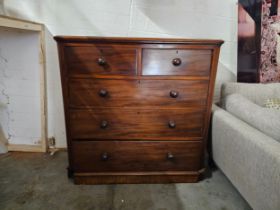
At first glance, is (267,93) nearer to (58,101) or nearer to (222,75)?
(222,75)

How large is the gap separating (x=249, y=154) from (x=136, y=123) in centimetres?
72

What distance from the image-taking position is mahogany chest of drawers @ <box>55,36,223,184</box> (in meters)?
1.27

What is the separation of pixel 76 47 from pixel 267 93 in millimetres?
1566

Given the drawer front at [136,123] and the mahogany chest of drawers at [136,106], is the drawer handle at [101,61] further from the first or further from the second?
the drawer front at [136,123]

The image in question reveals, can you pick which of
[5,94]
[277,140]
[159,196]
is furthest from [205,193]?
[5,94]

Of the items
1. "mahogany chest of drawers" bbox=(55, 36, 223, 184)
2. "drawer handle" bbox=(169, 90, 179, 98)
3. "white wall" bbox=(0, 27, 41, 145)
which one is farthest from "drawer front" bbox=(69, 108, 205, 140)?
"white wall" bbox=(0, 27, 41, 145)

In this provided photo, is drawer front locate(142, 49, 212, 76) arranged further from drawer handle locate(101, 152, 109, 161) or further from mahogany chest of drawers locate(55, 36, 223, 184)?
drawer handle locate(101, 152, 109, 161)

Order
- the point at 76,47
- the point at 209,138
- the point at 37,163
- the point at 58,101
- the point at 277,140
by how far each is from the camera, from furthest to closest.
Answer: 1. the point at 58,101
2. the point at 37,163
3. the point at 209,138
4. the point at 76,47
5. the point at 277,140

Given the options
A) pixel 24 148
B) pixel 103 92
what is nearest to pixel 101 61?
pixel 103 92

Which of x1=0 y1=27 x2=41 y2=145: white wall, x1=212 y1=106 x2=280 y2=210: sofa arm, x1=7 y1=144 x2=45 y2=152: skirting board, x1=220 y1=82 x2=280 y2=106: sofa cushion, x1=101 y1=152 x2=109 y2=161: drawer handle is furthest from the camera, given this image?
x1=7 y1=144 x2=45 y2=152: skirting board

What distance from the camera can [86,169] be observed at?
1.47 metres

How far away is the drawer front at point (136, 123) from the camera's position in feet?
4.50

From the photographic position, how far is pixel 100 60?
4.14 ft

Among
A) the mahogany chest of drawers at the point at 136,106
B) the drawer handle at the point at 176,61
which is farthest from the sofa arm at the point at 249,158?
the drawer handle at the point at 176,61
